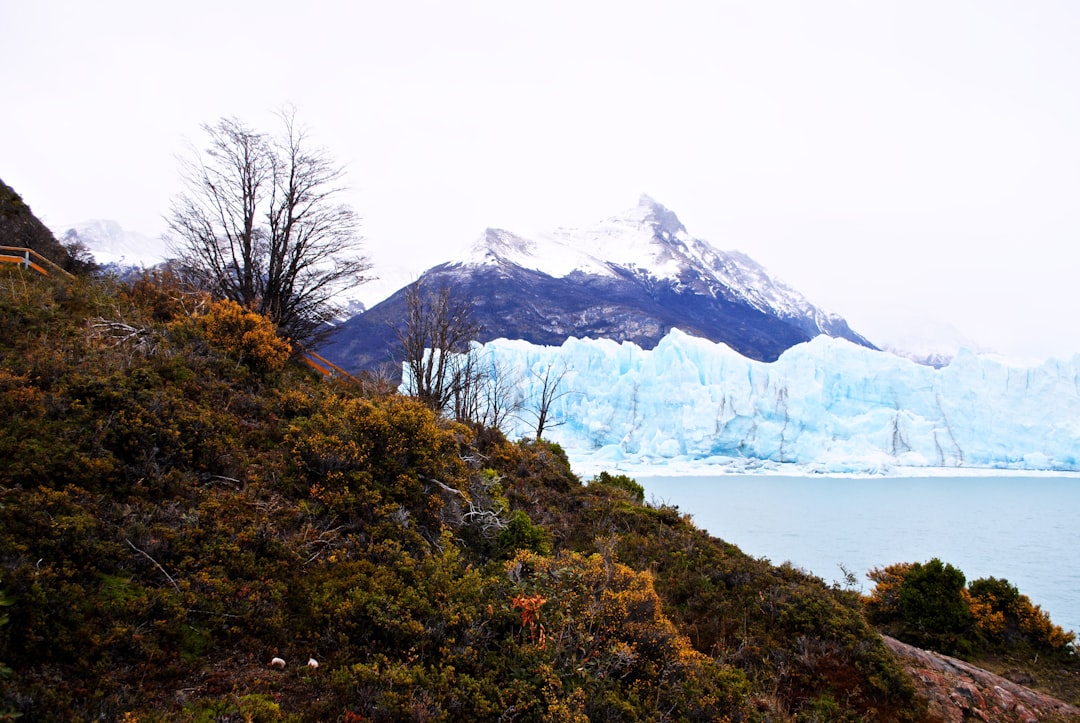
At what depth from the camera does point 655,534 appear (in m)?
8.41

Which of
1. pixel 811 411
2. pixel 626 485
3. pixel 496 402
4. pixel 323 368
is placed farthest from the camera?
pixel 811 411

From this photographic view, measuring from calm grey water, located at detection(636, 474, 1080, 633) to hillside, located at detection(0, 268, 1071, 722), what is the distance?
25.0 feet

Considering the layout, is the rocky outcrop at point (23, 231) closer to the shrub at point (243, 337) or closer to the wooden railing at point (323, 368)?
the wooden railing at point (323, 368)

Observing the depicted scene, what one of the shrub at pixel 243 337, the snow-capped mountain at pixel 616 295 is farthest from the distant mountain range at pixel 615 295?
the shrub at pixel 243 337

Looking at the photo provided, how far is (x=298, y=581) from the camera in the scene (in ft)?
12.9

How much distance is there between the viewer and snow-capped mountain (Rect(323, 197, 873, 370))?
79.9m

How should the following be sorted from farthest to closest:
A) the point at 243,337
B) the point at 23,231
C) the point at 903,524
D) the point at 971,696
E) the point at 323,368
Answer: the point at 903,524 → the point at 23,231 → the point at 323,368 → the point at 243,337 → the point at 971,696

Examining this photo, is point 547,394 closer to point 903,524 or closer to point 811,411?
point 811,411

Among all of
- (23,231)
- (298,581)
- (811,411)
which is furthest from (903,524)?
(23,231)

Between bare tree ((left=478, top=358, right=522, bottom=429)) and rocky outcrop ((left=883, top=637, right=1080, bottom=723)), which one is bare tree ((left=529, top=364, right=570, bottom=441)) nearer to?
bare tree ((left=478, top=358, right=522, bottom=429))

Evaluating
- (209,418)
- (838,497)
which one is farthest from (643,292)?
(209,418)

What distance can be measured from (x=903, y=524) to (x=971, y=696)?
68.1 ft

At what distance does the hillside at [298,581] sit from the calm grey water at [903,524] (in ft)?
25.0

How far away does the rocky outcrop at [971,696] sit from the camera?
17.8ft
